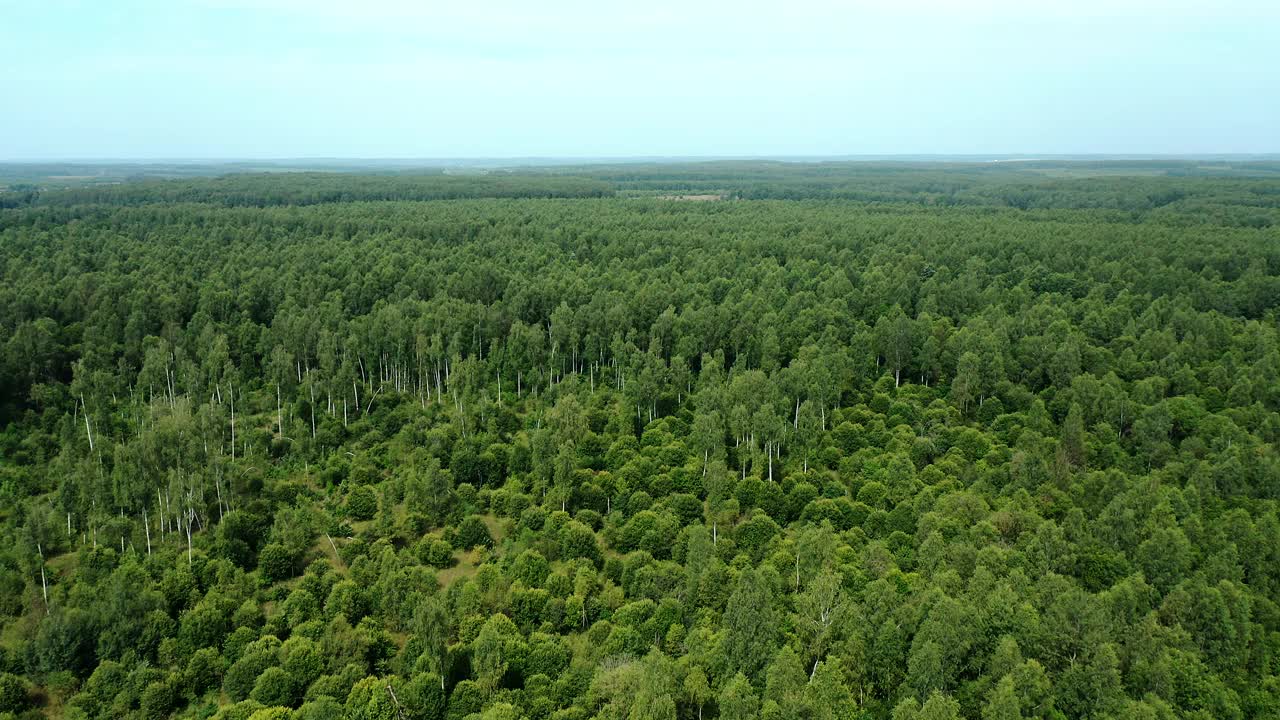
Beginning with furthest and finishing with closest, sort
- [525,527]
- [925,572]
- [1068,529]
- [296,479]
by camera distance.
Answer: [296,479]
[525,527]
[1068,529]
[925,572]

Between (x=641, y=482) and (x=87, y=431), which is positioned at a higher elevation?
(x=87, y=431)

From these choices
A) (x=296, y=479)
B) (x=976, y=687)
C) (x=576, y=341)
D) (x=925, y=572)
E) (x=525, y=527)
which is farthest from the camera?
(x=576, y=341)

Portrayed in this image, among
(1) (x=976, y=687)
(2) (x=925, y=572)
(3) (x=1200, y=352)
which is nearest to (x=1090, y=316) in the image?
(3) (x=1200, y=352)

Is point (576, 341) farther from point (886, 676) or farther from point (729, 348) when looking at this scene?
point (886, 676)

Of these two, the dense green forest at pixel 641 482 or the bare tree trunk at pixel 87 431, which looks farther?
the bare tree trunk at pixel 87 431

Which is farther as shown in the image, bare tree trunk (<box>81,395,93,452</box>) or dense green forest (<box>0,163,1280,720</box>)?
bare tree trunk (<box>81,395,93,452</box>)

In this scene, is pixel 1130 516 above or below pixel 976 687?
above

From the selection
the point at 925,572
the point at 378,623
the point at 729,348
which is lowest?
the point at 378,623

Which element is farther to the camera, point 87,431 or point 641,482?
point 87,431
